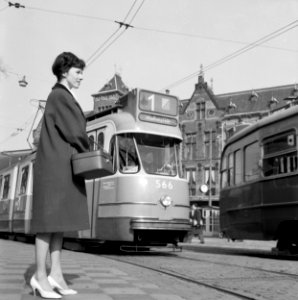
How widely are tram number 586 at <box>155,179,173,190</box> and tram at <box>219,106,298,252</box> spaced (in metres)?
1.96

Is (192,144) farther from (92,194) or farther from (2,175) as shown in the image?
(92,194)

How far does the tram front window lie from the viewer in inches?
418

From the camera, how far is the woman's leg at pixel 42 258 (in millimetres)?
3898

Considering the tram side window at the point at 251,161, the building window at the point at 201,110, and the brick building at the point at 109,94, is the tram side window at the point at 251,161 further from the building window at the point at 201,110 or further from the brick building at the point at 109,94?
the brick building at the point at 109,94

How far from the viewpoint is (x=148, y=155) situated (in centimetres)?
1070

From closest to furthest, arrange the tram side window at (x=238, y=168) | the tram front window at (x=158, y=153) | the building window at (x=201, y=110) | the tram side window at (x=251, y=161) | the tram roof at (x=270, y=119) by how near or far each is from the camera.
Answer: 1. the tram roof at (x=270, y=119)
2. the tram front window at (x=158, y=153)
3. the tram side window at (x=251, y=161)
4. the tram side window at (x=238, y=168)
5. the building window at (x=201, y=110)

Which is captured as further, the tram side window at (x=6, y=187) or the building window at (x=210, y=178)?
the building window at (x=210, y=178)

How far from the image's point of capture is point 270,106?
47344 mm

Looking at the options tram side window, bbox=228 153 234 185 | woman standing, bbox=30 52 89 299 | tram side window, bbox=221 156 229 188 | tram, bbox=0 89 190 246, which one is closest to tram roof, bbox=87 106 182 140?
tram, bbox=0 89 190 246

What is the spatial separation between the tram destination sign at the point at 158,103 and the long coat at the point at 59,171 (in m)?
6.91

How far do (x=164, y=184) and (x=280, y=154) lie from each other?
2480 millimetres

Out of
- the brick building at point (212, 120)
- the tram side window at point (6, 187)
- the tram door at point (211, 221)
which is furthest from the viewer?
the brick building at point (212, 120)

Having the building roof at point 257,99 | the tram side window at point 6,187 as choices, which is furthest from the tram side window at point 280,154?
the building roof at point 257,99

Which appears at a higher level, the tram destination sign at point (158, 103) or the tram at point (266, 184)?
the tram destination sign at point (158, 103)
